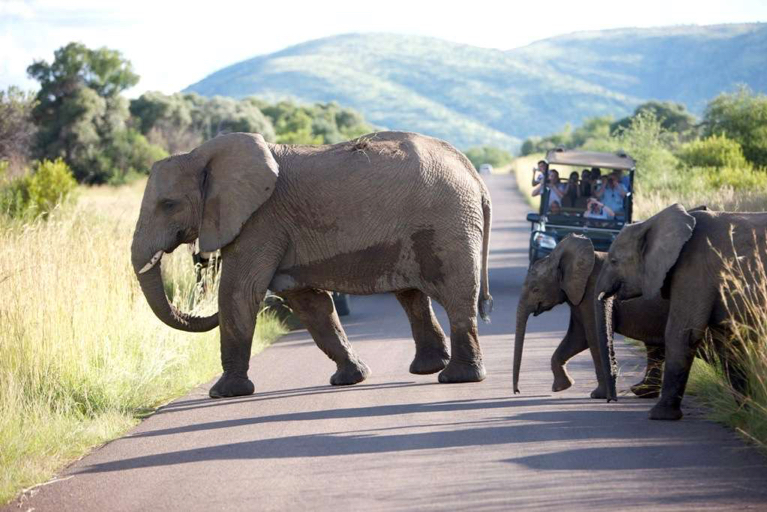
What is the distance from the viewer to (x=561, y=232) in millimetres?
20328

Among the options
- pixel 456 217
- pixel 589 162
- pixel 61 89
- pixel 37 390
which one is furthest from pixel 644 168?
pixel 37 390

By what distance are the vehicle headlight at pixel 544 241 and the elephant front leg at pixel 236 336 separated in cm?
907

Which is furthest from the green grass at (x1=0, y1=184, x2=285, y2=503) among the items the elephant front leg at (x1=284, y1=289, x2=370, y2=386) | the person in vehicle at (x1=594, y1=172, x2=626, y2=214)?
the person in vehicle at (x1=594, y1=172, x2=626, y2=214)

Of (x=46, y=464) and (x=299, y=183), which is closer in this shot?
(x=46, y=464)

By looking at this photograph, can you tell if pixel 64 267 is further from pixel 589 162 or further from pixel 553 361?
pixel 589 162

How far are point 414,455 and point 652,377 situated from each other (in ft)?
10.2

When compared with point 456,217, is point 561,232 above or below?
below

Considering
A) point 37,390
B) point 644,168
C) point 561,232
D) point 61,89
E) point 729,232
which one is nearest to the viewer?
point 729,232

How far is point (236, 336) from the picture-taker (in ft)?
37.6

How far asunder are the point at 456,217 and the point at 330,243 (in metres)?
1.16

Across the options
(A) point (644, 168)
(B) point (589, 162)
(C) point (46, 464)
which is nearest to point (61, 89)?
(A) point (644, 168)

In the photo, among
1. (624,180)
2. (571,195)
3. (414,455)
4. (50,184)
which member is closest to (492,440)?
(414,455)

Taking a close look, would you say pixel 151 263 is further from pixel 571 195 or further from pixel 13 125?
pixel 13 125

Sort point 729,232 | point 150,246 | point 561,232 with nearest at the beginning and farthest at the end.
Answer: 1. point 729,232
2. point 150,246
3. point 561,232
